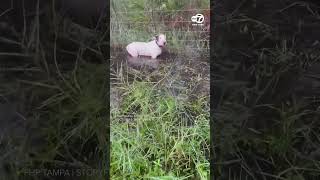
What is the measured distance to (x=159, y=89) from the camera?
4.60 meters

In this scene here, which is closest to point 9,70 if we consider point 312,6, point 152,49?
point 152,49

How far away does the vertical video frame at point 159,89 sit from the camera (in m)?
4.52

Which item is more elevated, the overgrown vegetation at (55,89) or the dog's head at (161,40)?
the dog's head at (161,40)

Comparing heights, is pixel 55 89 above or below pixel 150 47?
below

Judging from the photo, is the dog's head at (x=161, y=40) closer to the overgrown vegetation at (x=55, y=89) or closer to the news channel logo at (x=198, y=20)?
the news channel logo at (x=198, y=20)

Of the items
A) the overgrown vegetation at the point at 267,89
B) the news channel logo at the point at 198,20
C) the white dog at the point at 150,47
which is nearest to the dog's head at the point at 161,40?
the white dog at the point at 150,47

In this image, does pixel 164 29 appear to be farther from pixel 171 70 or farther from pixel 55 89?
pixel 55 89

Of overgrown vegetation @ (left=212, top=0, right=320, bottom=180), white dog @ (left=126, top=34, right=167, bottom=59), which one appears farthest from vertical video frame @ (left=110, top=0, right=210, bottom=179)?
overgrown vegetation @ (left=212, top=0, right=320, bottom=180)

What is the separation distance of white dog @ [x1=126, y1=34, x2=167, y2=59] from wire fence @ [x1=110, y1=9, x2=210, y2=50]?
47 mm

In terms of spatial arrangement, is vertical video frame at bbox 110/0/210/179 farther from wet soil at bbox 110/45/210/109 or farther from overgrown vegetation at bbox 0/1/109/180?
overgrown vegetation at bbox 0/1/109/180

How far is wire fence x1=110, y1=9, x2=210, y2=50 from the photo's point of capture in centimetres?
449

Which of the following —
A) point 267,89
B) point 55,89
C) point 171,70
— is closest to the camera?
point 267,89

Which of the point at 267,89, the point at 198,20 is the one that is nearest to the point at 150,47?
the point at 198,20

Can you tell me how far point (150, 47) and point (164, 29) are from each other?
24 cm
